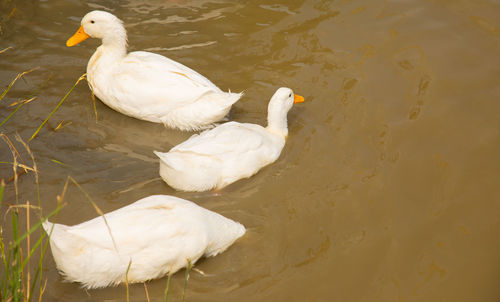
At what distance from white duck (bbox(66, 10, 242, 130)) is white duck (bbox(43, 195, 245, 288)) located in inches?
53.6

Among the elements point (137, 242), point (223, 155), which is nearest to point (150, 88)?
point (223, 155)

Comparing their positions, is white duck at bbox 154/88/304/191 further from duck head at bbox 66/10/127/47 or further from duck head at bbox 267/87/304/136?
duck head at bbox 66/10/127/47

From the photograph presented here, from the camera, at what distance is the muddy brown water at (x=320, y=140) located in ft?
12.2

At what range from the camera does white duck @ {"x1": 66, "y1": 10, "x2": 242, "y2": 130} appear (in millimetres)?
4914

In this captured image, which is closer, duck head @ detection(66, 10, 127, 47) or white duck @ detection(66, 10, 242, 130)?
white duck @ detection(66, 10, 242, 130)

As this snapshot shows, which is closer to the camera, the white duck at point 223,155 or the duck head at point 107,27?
the white duck at point 223,155

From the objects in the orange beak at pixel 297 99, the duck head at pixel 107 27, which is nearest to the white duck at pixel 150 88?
the duck head at pixel 107 27

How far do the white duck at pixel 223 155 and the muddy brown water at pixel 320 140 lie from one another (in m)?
0.12

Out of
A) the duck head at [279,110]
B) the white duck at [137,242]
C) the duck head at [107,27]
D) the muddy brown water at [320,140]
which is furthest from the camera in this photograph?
the duck head at [107,27]

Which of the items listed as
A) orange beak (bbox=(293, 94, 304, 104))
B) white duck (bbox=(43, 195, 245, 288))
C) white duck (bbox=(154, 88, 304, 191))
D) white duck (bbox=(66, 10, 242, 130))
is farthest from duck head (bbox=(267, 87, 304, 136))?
white duck (bbox=(43, 195, 245, 288))

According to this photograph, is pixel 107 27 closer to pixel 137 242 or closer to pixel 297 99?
pixel 297 99

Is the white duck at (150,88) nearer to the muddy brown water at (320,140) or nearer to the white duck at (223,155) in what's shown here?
the muddy brown water at (320,140)

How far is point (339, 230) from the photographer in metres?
4.05

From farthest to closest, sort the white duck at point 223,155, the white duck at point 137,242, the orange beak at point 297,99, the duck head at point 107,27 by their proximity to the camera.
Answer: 1. the duck head at point 107,27
2. the orange beak at point 297,99
3. the white duck at point 223,155
4. the white duck at point 137,242
